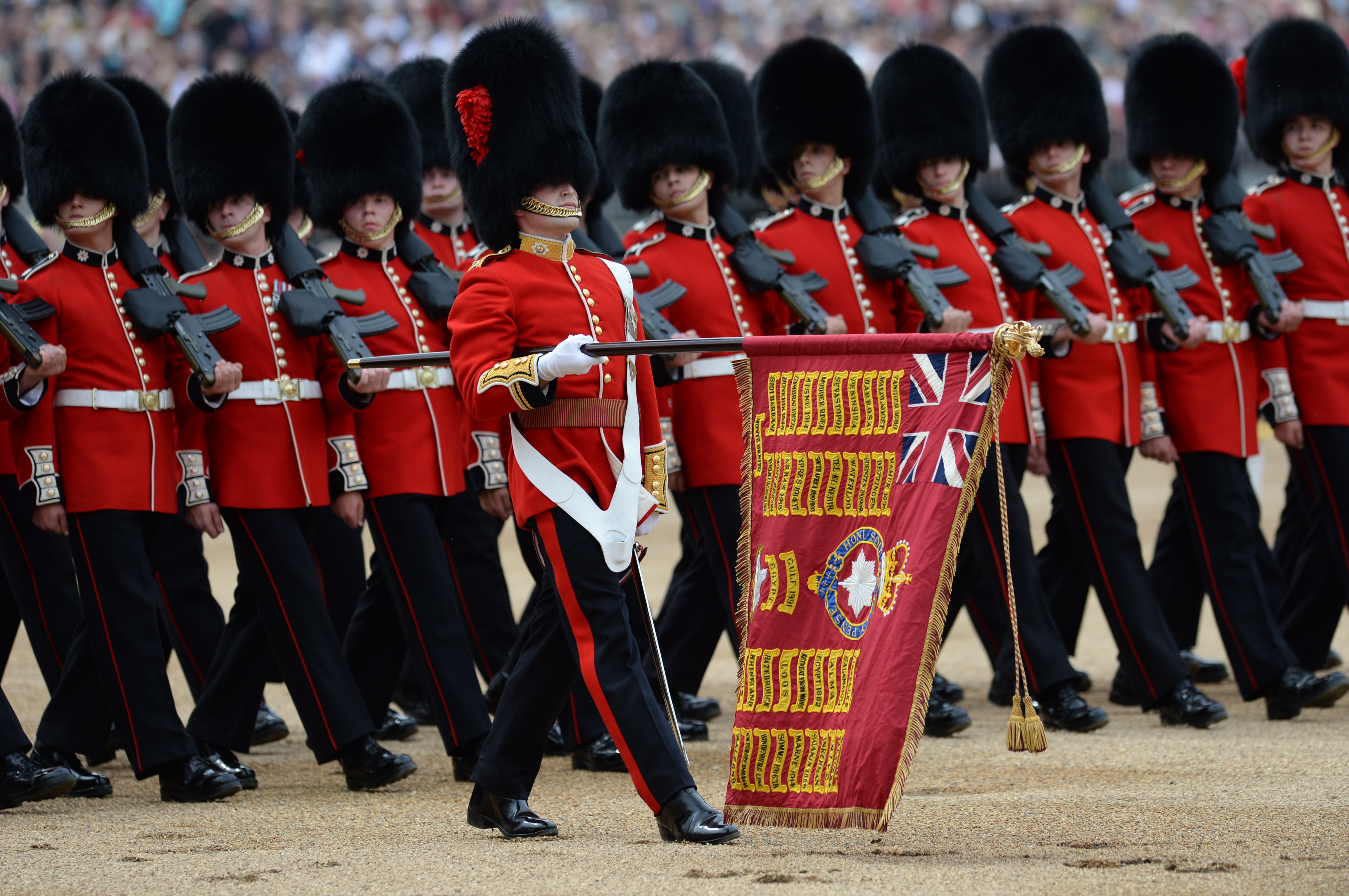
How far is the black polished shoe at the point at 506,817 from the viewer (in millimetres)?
3682

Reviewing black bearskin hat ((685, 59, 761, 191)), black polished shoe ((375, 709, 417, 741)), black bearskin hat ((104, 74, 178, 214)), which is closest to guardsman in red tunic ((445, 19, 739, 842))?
black polished shoe ((375, 709, 417, 741))

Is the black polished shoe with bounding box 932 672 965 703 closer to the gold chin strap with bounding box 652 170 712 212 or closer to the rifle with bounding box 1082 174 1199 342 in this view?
the rifle with bounding box 1082 174 1199 342

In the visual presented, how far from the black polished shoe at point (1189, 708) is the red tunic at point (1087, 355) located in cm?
72

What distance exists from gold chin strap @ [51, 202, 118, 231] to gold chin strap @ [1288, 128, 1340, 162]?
3428 millimetres

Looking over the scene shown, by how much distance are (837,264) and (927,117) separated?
69 centimetres

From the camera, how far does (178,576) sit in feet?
17.0

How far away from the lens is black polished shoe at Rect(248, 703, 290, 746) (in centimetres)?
536

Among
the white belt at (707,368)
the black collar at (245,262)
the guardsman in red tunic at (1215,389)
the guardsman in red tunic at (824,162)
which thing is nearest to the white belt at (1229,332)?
the guardsman in red tunic at (1215,389)

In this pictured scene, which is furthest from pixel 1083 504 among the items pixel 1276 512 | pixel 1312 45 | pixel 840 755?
pixel 1276 512

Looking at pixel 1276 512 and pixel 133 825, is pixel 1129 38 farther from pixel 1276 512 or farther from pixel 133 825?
pixel 133 825

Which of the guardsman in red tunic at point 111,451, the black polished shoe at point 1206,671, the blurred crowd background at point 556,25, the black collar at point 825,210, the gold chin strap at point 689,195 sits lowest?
the black polished shoe at point 1206,671

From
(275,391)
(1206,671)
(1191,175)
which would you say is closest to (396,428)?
(275,391)

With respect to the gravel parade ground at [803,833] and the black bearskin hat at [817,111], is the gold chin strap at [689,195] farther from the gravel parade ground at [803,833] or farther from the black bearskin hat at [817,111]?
the gravel parade ground at [803,833]

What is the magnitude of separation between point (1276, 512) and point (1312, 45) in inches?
188
